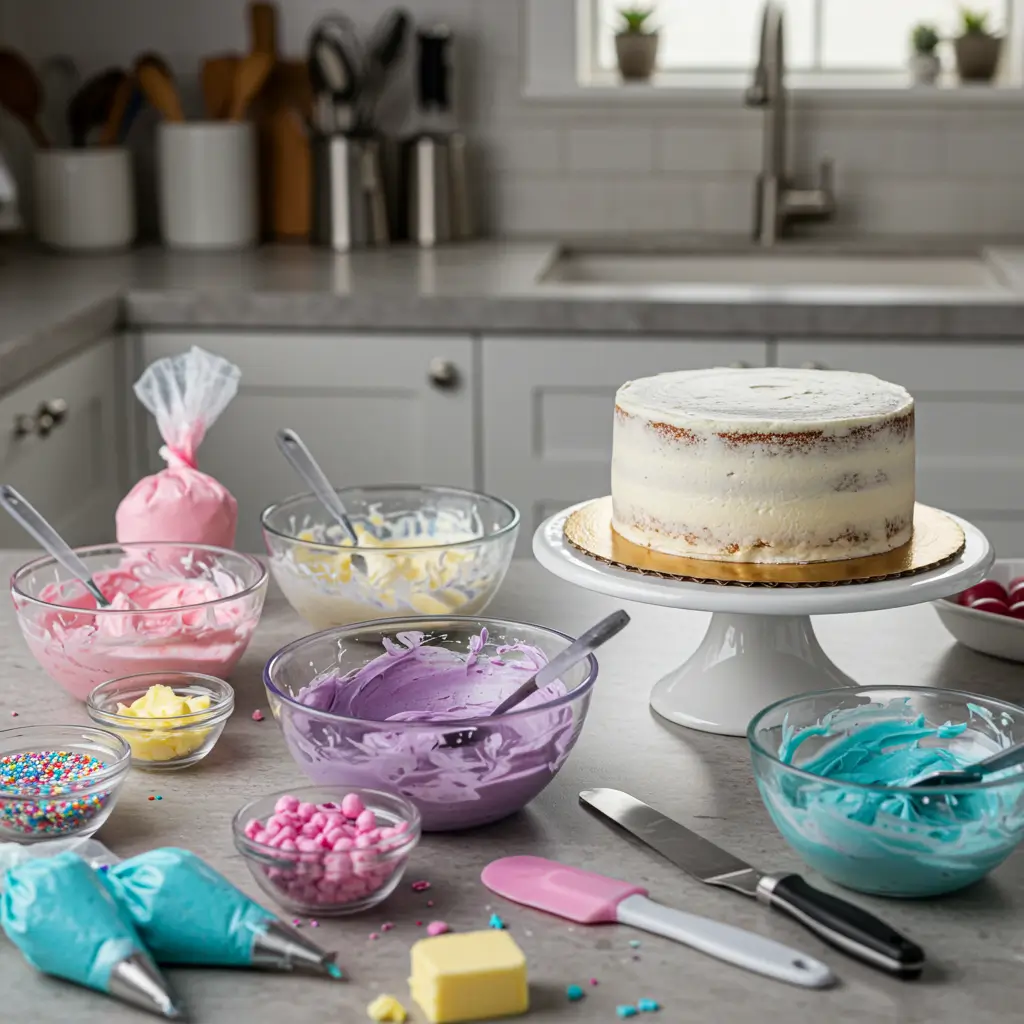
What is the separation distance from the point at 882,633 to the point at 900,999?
1.91 ft

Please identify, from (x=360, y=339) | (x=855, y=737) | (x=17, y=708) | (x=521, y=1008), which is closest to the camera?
(x=521, y=1008)

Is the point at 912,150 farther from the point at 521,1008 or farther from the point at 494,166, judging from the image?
the point at 521,1008

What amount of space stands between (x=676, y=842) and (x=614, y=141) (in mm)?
2681

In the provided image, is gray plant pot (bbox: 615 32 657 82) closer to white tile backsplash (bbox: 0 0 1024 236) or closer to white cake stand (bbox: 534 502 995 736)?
white tile backsplash (bbox: 0 0 1024 236)

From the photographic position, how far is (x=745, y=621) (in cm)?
120

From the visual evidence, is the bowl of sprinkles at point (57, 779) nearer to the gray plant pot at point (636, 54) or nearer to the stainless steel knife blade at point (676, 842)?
Result: the stainless steel knife blade at point (676, 842)

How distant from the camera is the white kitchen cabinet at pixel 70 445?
2316mm

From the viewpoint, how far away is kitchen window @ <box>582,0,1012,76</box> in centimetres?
346

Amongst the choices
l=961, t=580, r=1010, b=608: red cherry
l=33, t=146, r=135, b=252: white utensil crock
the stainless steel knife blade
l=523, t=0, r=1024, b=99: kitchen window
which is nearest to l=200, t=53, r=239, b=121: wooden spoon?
l=33, t=146, r=135, b=252: white utensil crock

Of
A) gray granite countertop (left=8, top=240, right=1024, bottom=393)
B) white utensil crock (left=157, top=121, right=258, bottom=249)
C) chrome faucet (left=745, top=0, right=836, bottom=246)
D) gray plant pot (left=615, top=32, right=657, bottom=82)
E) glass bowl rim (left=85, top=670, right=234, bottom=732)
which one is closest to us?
glass bowl rim (left=85, top=670, right=234, bottom=732)

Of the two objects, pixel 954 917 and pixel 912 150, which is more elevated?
pixel 912 150

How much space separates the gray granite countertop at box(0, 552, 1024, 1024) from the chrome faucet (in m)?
2.06

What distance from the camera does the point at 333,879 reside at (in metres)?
0.86

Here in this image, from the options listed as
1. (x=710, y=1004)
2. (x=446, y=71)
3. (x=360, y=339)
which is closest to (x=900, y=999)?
(x=710, y=1004)
